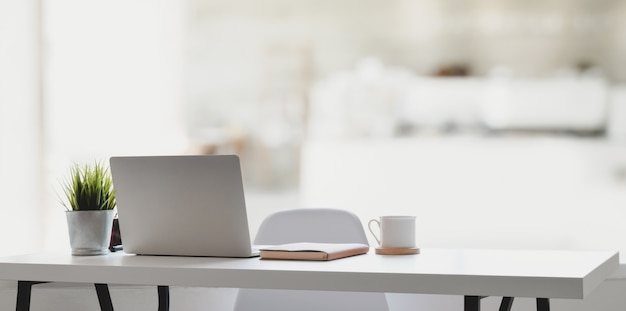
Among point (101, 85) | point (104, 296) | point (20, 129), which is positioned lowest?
point (104, 296)

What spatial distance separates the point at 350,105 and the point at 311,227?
791 mm

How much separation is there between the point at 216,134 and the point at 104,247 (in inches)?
49.3

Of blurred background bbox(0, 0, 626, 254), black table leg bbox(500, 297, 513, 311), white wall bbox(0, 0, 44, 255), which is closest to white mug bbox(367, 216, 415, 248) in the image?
black table leg bbox(500, 297, 513, 311)

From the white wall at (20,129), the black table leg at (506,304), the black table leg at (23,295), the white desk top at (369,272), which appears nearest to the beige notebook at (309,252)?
the white desk top at (369,272)

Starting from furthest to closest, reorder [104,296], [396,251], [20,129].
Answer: [20,129]
[104,296]
[396,251]

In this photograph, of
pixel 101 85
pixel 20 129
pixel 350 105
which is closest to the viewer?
pixel 350 105

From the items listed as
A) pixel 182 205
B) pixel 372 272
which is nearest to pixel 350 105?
pixel 182 205

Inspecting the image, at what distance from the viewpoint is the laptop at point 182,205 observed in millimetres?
1663

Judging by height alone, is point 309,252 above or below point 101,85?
below

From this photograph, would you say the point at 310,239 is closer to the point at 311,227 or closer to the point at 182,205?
the point at 311,227

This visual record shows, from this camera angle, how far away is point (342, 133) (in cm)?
297

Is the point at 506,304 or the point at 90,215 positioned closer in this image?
the point at 506,304

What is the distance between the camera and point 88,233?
6.09 ft

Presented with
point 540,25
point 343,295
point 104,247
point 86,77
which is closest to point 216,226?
point 104,247
